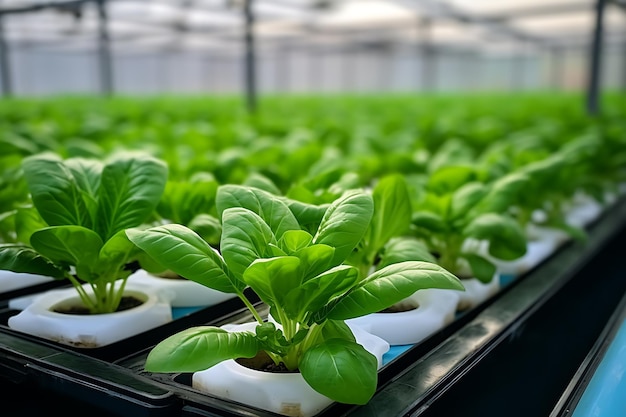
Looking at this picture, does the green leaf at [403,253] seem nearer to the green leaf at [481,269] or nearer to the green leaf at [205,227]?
the green leaf at [481,269]

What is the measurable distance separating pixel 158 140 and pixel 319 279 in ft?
6.87

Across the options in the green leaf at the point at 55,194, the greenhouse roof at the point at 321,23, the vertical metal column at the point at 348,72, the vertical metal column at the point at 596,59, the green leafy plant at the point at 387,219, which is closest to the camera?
the green leaf at the point at 55,194

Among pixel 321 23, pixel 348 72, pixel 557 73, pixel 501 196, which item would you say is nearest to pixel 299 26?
pixel 321 23

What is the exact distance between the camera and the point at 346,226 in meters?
0.90

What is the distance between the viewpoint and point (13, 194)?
147 cm

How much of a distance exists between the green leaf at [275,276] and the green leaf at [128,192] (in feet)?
1.32

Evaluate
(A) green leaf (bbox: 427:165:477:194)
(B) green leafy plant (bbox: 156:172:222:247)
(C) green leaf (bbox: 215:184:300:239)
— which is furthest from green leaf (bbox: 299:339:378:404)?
(A) green leaf (bbox: 427:165:477:194)

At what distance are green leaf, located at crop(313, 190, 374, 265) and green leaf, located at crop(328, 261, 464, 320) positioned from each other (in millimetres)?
58

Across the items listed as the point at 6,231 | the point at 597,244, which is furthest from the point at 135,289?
the point at 597,244

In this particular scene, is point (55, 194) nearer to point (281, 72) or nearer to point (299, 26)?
point (299, 26)

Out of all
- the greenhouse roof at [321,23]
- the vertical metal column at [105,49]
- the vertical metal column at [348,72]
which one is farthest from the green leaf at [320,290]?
the vertical metal column at [348,72]

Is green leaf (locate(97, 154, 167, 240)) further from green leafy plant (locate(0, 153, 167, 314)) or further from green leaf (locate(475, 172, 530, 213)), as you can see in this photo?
green leaf (locate(475, 172, 530, 213))

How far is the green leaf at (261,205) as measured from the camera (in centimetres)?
98

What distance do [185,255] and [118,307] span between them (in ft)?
1.35
